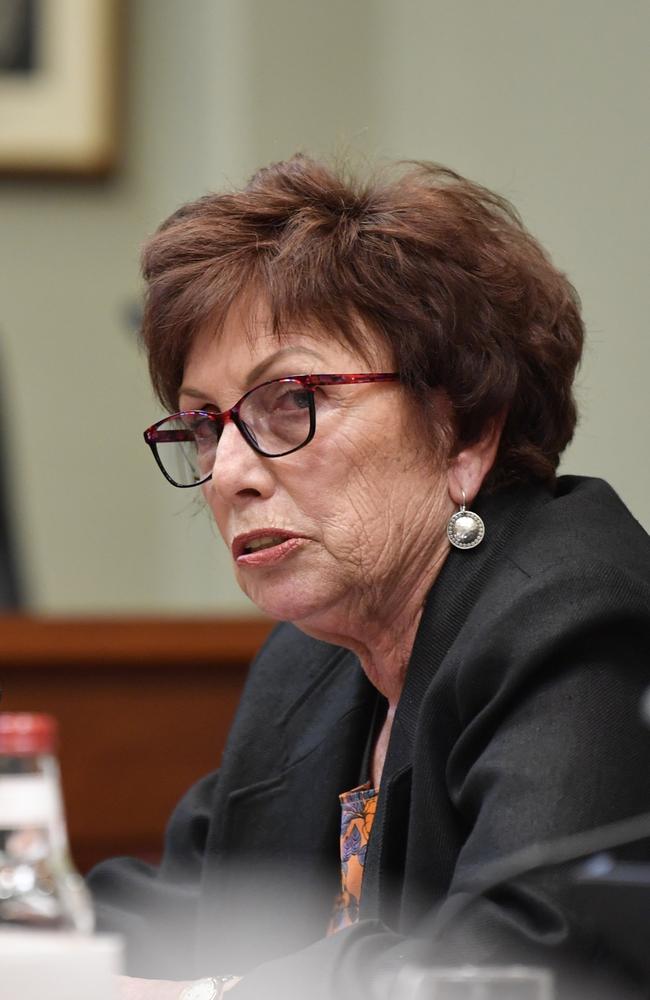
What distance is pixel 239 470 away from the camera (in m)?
1.51

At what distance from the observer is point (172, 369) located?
1.68 meters

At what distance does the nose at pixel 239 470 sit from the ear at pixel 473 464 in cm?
21

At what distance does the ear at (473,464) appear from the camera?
1554 mm

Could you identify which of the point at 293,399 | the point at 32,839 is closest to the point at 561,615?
the point at 293,399

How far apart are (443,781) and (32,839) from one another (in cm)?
64

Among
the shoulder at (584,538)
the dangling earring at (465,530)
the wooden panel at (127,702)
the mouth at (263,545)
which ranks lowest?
the wooden panel at (127,702)

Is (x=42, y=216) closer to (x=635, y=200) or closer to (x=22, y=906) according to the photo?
(x=635, y=200)

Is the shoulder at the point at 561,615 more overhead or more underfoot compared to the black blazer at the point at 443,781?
more overhead

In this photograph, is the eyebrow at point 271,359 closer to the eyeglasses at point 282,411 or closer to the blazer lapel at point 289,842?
the eyeglasses at point 282,411

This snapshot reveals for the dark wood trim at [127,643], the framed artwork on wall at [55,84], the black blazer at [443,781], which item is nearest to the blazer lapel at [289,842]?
the black blazer at [443,781]

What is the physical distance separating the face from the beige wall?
1.62m

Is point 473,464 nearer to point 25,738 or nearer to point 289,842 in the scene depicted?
point 289,842

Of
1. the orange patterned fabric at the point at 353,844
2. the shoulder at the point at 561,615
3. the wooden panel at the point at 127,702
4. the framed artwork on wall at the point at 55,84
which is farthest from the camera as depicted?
the framed artwork on wall at the point at 55,84

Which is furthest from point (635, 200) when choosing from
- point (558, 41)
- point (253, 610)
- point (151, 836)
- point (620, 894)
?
point (620, 894)
